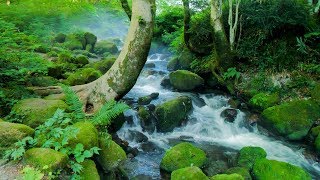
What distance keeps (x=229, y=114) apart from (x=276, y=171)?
3612 mm

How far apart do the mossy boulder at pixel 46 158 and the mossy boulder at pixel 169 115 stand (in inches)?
180

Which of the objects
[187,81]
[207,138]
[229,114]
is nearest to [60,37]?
[187,81]

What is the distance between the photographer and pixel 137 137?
8.17m

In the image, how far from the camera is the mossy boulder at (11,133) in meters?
4.52

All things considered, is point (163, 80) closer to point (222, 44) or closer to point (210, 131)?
point (222, 44)

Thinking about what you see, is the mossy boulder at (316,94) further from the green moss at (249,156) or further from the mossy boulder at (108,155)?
the mossy boulder at (108,155)

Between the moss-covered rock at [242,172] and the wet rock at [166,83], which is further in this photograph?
the wet rock at [166,83]

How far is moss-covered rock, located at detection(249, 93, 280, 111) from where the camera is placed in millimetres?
9103

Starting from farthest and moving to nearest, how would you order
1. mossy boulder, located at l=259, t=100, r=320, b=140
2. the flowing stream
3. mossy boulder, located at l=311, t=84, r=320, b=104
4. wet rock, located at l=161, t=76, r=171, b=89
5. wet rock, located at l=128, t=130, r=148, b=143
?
wet rock, located at l=161, t=76, r=171, b=89, mossy boulder, located at l=311, t=84, r=320, b=104, wet rock, located at l=128, t=130, r=148, b=143, mossy boulder, located at l=259, t=100, r=320, b=140, the flowing stream

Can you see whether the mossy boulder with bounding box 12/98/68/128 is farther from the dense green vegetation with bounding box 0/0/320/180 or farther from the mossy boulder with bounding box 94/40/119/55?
the mossy boulder with bounding box 94/40/119/55

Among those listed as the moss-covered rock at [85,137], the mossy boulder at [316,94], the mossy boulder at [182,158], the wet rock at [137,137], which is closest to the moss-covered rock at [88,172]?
the moss-covered rock at [85,137]

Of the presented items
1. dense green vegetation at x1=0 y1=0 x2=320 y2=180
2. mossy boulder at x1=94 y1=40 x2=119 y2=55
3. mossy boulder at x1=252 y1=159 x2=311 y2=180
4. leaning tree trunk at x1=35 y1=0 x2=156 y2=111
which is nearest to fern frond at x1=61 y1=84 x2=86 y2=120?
dense green vegetation at x1=0 y1=0 x2=320 y2=180

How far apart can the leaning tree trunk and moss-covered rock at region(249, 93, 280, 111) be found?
4070mm

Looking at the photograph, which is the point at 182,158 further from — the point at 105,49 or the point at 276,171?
the point at 105,49
